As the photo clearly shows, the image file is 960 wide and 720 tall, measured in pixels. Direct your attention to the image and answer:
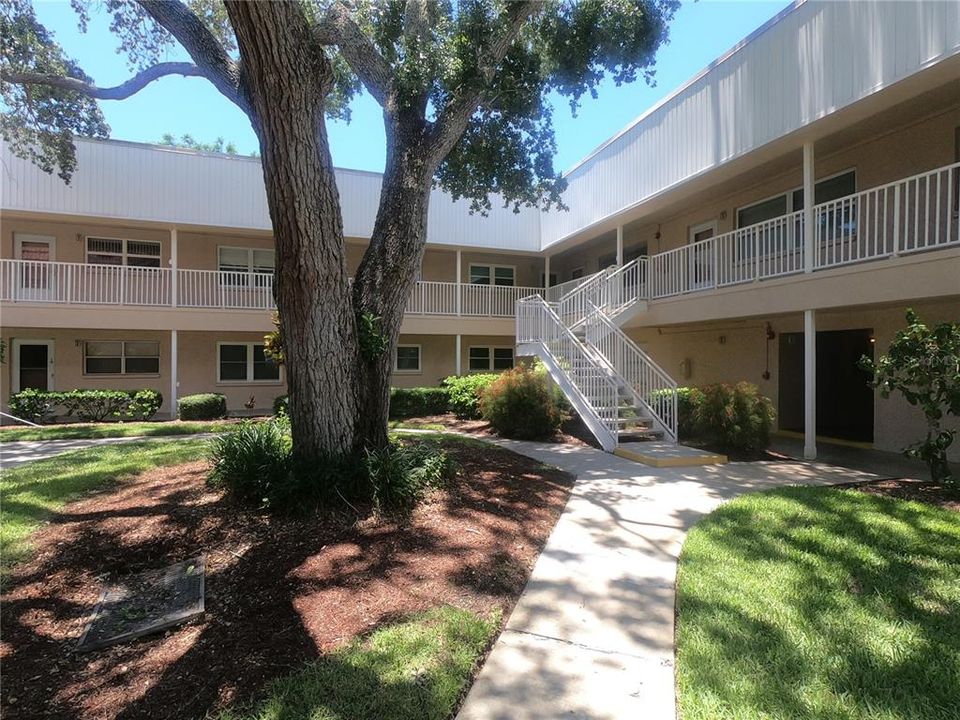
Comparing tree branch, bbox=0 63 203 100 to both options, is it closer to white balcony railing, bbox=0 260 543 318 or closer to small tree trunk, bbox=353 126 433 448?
small tree trunk, bbox=353 126 433 448

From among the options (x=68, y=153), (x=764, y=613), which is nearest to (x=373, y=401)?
(x=764, y=613)

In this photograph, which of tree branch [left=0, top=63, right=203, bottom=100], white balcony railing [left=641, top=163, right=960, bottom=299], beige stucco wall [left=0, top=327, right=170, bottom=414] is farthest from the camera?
beige stucco wall [left=0, top=327, right=170, bottom=414]

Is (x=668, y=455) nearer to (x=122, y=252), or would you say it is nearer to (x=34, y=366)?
(x=122, y=252)

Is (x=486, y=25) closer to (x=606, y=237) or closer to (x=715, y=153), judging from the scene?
(x=715, y=153)

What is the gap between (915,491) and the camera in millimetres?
6047

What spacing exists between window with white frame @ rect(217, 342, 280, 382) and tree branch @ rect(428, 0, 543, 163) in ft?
38.6

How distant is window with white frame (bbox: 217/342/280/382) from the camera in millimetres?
16656

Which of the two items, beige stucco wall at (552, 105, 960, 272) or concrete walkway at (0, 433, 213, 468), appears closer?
concrete walkway at (0, 433, 213, 468)

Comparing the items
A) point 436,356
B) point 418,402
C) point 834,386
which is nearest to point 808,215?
point 834,386

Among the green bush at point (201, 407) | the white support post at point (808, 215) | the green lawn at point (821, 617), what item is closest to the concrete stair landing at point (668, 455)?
the green lawn at point (821, 617)

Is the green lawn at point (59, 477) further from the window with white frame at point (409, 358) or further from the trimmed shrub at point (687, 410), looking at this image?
the window with white frame at point (409, 358)

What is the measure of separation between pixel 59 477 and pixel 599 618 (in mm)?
6736

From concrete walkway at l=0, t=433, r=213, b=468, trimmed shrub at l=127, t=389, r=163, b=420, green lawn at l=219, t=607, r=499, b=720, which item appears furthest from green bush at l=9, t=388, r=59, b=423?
green lawn at l=219, t=607, r=499, b=720

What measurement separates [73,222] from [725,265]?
54.8 feet
